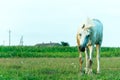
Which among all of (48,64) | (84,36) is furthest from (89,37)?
(48,64)

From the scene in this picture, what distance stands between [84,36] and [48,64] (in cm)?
635

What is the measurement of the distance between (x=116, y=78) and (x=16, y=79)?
10.4ft

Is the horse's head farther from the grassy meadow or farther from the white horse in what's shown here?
the grassy meadow

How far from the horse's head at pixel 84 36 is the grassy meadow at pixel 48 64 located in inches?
42.5

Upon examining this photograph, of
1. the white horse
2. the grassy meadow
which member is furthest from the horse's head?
the grassy meadow

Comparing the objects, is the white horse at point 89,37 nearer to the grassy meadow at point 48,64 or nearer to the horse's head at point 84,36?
the horse's head at point 84,36

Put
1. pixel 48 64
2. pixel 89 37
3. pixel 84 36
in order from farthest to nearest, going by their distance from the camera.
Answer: pixel 48 64, pixel 89 37, pixel 84 36

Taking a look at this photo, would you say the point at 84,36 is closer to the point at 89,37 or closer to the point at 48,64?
the point at 89,37

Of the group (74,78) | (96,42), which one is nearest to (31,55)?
(96,42)

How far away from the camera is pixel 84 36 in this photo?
57.5ft

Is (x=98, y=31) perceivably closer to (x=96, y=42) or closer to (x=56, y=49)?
(x=96, y=42)

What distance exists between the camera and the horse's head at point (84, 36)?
687 inches

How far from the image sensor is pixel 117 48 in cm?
4847

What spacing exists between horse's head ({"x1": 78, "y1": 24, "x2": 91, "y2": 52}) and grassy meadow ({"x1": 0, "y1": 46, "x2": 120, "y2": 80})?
1.08m
